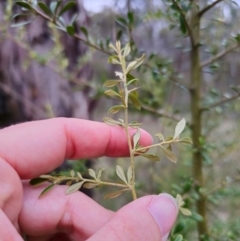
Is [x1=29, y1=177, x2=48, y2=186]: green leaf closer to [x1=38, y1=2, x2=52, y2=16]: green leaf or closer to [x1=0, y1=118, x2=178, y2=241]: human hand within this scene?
[x1=0, y1=118, x2=178, y2=241]: human hand

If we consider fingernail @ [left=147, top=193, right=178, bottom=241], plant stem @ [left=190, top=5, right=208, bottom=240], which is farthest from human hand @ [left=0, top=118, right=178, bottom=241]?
plant stem @ [left=190, top=5, right=208, bottom=240]

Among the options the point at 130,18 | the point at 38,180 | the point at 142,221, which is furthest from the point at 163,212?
the point at 130,18

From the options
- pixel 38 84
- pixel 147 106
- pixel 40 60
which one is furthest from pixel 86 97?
pixel 147 106

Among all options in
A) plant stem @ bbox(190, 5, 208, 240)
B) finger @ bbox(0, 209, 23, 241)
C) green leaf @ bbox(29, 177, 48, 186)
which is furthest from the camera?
plant stem @ bbox(190, 5, 208, 240)

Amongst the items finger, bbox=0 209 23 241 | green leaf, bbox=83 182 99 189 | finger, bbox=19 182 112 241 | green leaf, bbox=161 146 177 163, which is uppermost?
green leaf, bbox=161 146 177 163

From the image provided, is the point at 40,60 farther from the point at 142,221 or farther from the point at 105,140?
the point at 142,221

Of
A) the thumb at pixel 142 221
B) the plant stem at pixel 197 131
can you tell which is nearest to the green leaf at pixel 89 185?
the thumb at pixel 142 221

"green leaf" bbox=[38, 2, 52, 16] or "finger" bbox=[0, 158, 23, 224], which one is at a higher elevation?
"green leaf" bbox=[38, 2, 52, 16]

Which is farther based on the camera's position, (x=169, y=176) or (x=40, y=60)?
(x=169, y=176)
